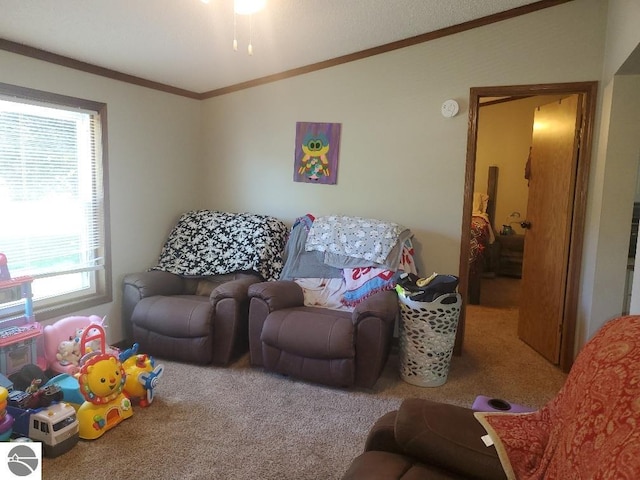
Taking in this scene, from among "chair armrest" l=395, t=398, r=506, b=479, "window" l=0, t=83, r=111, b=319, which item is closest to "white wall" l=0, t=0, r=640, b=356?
"window" l=0, t=83, r=111, b=319

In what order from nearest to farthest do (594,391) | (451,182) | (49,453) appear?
(594,391)
(49,453)
(451,182)

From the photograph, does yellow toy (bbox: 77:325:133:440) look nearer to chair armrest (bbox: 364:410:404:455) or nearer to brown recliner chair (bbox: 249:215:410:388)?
brown recliner chair (bbox: 249:215:410:388)

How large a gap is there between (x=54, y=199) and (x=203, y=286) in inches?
49.3

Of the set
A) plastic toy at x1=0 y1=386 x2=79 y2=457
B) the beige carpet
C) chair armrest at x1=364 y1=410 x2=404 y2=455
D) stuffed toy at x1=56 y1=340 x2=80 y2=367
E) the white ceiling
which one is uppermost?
the white ceiling

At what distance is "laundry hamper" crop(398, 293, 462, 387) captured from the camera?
9.62 feet

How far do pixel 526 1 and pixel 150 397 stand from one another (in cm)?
350

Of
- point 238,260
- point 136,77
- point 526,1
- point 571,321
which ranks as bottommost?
point 571,321

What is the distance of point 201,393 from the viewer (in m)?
2.83

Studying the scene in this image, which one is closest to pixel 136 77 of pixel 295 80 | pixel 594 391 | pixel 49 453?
pixel 295 80

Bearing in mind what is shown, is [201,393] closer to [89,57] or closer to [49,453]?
[49,453]

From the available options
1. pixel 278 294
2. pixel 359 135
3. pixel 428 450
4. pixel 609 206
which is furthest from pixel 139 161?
pixel 609 206

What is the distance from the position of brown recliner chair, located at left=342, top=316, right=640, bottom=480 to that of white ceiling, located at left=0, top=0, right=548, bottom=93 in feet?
7.68

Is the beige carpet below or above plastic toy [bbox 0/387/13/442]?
below

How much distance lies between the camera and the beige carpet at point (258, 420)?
2113mm
